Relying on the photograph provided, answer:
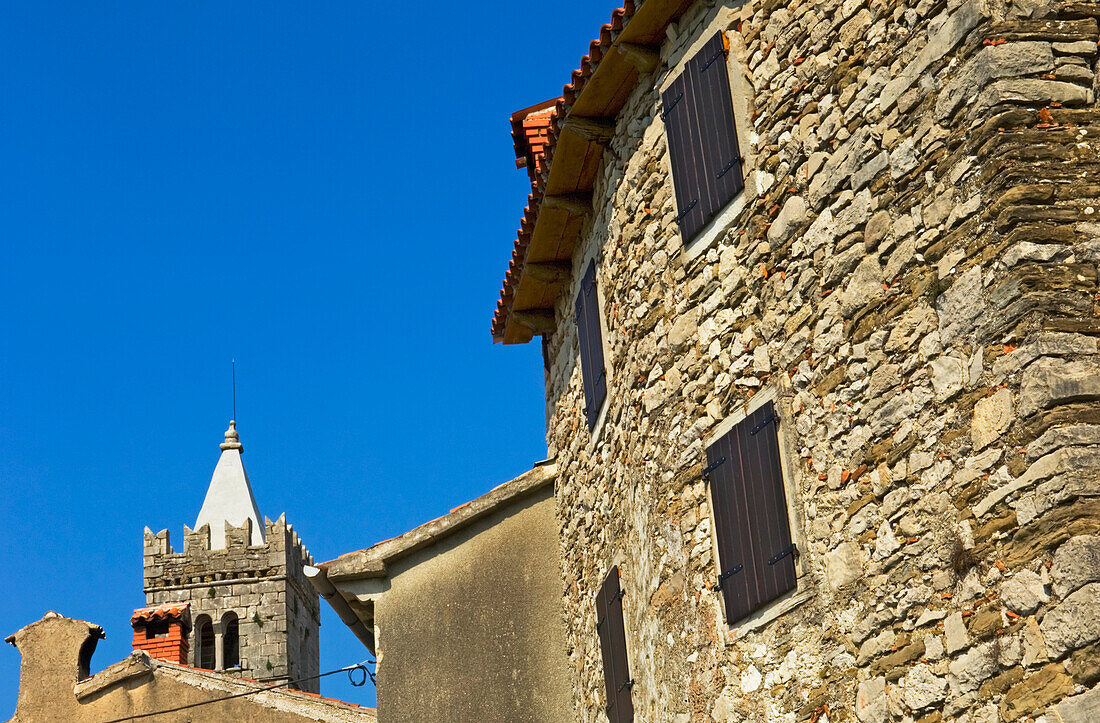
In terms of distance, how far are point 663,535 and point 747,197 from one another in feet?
8.26

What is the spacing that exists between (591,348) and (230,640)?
3669cm

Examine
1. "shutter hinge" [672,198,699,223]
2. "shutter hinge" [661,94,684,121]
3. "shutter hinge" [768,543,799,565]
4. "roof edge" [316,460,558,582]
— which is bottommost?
"shutter hinge" [768,543,799,565]

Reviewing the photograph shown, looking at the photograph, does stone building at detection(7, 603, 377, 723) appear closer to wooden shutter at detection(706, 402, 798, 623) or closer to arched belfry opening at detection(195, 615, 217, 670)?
wooden shutter at detection(706, 402, 798, 623)

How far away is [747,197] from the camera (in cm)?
931

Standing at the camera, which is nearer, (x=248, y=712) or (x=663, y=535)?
(x=663, y=535)

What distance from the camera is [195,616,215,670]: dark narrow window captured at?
4459 centimetres

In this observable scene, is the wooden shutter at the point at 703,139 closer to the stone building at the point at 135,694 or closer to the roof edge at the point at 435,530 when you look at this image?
the roof edge at the point at 435,530

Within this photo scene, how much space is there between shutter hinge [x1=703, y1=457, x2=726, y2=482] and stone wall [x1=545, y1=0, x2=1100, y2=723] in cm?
11

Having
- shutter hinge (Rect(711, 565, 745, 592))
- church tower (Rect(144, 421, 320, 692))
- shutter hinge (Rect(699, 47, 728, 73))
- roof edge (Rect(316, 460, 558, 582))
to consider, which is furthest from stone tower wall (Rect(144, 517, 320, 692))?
shutter hinge (Rect(699, 47, 728, 73))

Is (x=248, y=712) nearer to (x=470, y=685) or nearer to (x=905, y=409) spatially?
(x=470, y=685)

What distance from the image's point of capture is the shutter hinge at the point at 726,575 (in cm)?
904

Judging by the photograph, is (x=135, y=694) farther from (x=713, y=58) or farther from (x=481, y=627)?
(x=713, y=58)

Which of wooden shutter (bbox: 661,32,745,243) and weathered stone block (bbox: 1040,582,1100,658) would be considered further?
wooden shutter (bbox: 661,32,745,243)

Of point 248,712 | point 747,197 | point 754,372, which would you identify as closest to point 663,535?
point 754,372
